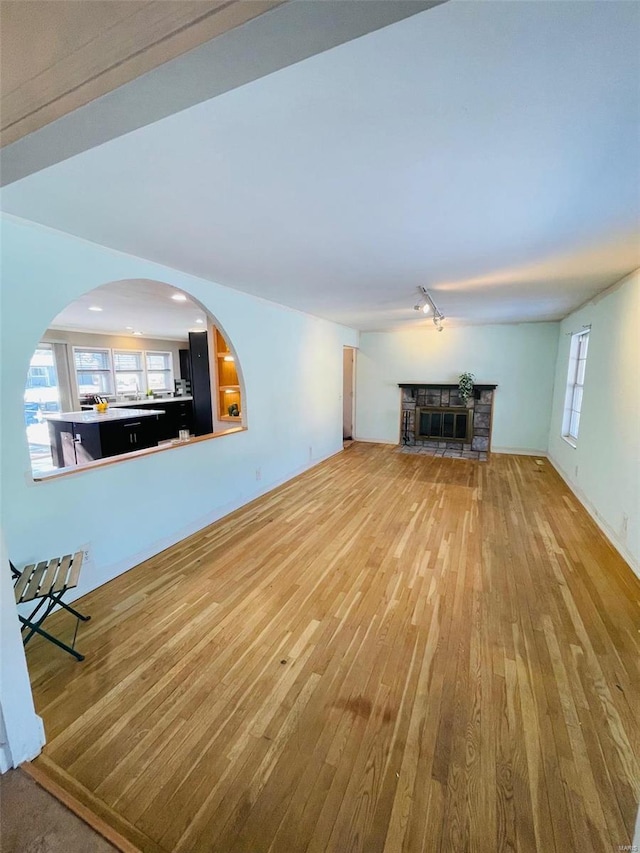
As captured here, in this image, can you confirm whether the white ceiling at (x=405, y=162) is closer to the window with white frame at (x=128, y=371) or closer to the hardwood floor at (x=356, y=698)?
the hardwood floor at (x=356, y=698)

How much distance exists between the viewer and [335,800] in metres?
1.24

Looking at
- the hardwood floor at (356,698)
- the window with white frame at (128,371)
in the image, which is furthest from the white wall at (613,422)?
the window with white frame at (128,371)

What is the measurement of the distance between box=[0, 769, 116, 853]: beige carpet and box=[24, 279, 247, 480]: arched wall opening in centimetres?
154

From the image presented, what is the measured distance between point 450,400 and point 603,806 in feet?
19.3

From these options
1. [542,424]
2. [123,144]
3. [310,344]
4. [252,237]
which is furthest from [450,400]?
[123,144]

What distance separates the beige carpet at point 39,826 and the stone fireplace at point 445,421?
5.95 meters

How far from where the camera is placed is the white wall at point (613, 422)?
9.02 ft

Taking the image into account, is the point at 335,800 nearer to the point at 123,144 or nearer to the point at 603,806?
the point at 603,806

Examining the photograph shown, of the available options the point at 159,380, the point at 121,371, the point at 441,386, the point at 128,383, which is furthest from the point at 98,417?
the point at 441,386

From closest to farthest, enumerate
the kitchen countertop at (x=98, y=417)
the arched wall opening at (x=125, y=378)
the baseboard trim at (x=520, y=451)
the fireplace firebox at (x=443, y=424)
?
the arched wall opening at (x=125, y=378), the kitchen countertop at (x=98, y=417), the baseboard trim at (x=520, y=451), the fireplace firebox at (x=443, y=424)

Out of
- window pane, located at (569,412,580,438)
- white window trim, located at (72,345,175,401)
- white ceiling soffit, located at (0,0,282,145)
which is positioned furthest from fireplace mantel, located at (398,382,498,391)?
white ceiling soffit, located at (0,0,282,145)

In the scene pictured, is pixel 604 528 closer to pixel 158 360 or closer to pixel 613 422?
pixel 613 422

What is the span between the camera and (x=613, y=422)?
3.16m

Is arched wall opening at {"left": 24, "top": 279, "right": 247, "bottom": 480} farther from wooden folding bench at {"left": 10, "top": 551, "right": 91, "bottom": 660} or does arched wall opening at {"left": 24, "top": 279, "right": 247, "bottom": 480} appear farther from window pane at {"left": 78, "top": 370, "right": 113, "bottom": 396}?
wooden folding bench at {"left": 10, "top": 551, "right": 91, "bottom": 660}
